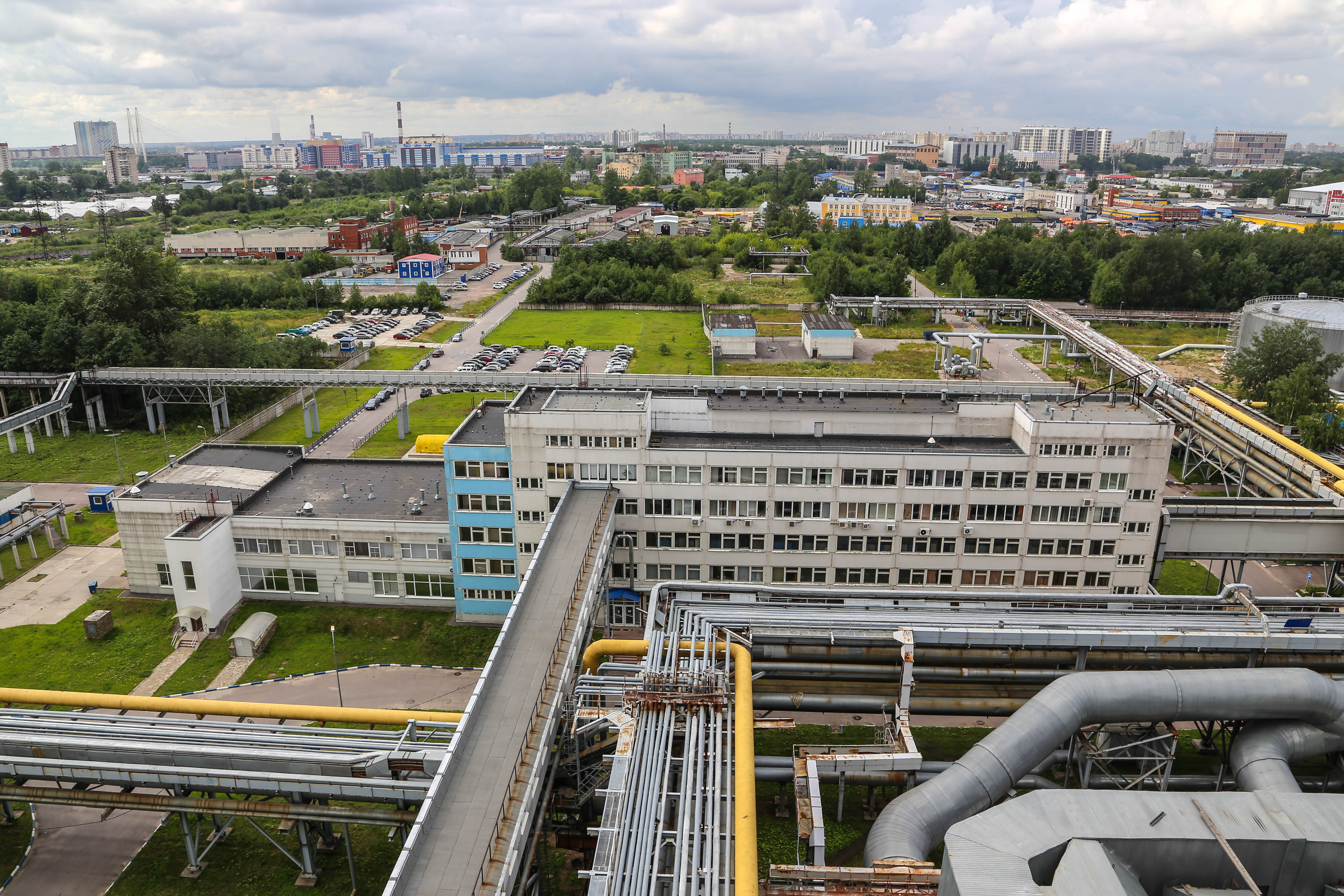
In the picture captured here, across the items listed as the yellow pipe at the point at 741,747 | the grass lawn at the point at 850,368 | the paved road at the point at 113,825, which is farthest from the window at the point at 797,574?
the grass lawn at the point at 850,368

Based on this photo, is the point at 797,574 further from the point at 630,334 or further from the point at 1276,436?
the point at 630,334

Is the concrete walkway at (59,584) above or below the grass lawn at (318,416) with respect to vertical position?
below

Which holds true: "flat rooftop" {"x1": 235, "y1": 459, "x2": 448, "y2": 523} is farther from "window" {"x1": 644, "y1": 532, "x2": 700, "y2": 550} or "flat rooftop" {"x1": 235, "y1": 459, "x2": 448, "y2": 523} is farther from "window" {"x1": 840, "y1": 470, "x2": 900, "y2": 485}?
"window" {"x1": 840, "y1": 470, "x2": 900, "y2": 485}

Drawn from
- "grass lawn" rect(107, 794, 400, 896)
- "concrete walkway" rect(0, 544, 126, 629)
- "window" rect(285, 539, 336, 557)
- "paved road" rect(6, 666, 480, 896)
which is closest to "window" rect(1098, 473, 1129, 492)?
"paved road" rect(6, 666, 480, 896)

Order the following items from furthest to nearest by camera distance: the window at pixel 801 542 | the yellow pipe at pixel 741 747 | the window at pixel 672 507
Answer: the window at pixel 801 542
the window at pixel 672 507
the yellow pipe at pixel 741 747

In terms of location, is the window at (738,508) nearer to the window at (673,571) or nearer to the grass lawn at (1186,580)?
the window at (673,571)

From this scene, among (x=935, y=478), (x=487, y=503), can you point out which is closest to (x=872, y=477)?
(x=935, y=478)
